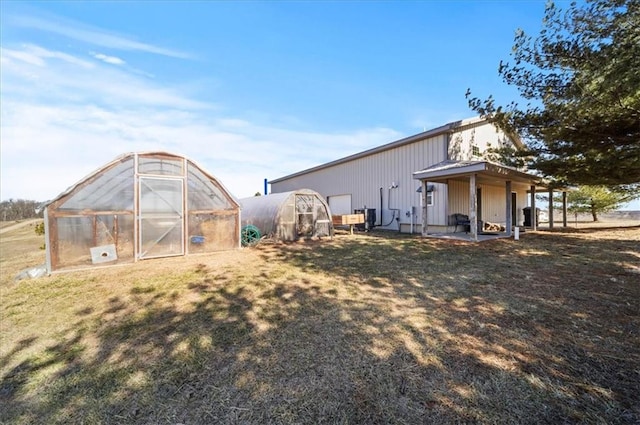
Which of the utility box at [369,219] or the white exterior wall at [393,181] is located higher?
the white exterior wall at [393,181]

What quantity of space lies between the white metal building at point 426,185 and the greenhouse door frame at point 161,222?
8690mm

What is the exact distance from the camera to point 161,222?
8.03m

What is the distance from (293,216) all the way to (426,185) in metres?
5.60

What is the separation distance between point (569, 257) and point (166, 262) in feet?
34.5

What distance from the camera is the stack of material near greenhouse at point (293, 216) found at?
11234mm

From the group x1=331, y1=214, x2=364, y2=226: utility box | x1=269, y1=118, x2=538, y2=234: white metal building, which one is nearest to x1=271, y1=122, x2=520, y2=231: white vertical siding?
x1=269, y1=118, x2=538, y2=234: white metal building

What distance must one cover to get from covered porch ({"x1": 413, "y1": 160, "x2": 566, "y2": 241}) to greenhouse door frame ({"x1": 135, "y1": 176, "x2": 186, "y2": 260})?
28.4 feet

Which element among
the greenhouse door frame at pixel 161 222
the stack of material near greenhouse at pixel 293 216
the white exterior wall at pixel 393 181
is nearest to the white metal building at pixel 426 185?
the white exterior wall at pixel 393 181

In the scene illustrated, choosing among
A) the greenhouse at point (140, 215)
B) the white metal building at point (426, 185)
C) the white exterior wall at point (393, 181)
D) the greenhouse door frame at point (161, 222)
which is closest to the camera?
the greenhouse at point (140, 215)

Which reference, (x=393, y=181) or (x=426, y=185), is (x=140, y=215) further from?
(x=393, y=181)

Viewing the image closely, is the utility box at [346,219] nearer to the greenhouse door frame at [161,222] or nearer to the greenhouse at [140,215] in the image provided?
the greenhouse at [140,215]

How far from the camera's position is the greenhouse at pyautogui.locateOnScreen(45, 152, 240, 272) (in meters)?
6.73

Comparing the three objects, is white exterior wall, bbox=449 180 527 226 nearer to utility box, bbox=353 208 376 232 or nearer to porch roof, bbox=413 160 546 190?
porch roof, bbox=413 160 546 190

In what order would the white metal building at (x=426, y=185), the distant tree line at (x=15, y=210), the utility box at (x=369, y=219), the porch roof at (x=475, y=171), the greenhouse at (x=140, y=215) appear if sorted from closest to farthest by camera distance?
the greenhouse at (x=140, y=215) < the porch roof at (x=475, y=171) < the white metal building at (x=426, y=185) < the utility box at (x=369, y=219) < the distant tree line at (x=15, y=210)
